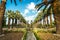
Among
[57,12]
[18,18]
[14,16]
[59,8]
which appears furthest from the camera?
[18,18]

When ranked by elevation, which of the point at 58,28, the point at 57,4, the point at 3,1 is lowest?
the point at 58,28

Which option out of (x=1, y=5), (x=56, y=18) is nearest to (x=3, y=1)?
(x=1, y=5)

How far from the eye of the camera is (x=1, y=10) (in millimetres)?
21641

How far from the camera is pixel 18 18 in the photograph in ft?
235

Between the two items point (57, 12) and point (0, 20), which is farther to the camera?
point (0, 20)

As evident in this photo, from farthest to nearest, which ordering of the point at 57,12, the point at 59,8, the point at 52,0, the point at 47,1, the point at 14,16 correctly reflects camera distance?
the point at 14,16
the point at 47,1
the point at 52,0
the point at 57,12
the point at 59,8

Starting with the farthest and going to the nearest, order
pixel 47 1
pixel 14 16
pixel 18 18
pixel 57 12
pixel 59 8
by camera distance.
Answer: pixel 18 18 → pixel 14 16 → pixel 47 1 → pixel 57 12 → pixel 59 8

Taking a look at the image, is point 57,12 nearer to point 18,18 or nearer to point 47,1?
point 47,1

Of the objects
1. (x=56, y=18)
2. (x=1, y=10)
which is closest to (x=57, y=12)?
(x=56, y=18)

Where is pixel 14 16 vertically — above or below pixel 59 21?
above

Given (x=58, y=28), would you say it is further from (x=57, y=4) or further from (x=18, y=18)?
(x=18, y=18)

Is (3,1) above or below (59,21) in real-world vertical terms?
above

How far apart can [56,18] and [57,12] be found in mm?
851

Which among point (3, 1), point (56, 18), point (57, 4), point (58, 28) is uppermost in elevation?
point (3, 1)
